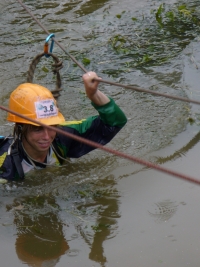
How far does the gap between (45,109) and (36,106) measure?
0.07 m

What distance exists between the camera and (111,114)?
4.06m

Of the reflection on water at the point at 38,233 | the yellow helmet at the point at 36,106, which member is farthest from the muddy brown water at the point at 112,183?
the yellow helmet at the point at 36,106

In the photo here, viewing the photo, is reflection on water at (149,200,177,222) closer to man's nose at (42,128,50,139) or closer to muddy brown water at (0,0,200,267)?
muddy brown water at (0,0,200,267)

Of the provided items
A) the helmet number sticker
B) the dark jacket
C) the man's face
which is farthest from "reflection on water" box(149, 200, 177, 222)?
the helmet number sticker

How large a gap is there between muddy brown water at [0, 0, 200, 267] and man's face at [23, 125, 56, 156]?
461mm

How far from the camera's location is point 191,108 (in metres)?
5.76

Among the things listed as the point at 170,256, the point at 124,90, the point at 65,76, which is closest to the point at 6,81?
the point at 65,76

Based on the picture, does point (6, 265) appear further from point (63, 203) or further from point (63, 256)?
point (63, 203)

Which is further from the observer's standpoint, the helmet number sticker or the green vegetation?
the green vegetation

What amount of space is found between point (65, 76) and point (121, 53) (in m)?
0.91

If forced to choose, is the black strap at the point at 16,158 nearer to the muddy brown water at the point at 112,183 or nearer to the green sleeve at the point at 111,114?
the muddy brown water at the point at 112,183

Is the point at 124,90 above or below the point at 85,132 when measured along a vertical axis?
below

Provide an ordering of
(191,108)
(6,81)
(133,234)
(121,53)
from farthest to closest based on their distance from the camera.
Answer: (121,53)
(6,81)
(191,108)
(133,234)

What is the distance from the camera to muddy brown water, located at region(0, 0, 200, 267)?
148 inches
